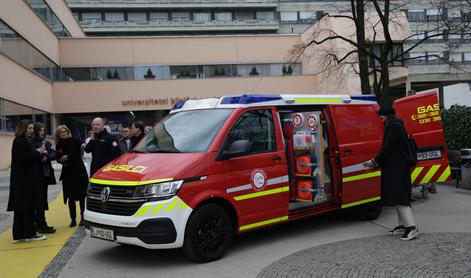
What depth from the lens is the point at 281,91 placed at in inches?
1497

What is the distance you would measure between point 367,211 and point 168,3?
65.5 meters

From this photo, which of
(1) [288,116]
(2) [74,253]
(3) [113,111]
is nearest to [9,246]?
(2) [74,253]

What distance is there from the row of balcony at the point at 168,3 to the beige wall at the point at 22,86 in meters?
39.0

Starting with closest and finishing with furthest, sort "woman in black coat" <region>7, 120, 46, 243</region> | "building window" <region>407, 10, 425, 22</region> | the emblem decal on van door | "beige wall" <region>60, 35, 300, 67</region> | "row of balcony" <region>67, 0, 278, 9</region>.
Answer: the emblem decal on van door → "woman in black coat" <region>7, 120, 46, 243</region> → "beige wall" <region>60, 35, 300, 67</region> → "building window" <region>407, 10, 425, 22</region> → "row of balcony" <region>67, 0, 278, 9</region>

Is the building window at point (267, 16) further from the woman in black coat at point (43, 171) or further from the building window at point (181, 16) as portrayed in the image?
the woman in black coat at point (43, 171)

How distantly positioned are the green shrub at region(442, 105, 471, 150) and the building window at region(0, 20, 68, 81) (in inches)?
730

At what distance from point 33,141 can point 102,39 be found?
30.8m

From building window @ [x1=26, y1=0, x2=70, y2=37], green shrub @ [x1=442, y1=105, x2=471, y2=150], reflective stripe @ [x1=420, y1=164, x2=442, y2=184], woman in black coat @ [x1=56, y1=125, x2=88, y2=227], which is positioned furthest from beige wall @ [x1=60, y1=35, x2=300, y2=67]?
woman in black coat @ [x1=56, y1=125, x2=88, y2=227]

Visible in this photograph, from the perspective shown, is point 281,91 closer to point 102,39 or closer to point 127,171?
point 102,39

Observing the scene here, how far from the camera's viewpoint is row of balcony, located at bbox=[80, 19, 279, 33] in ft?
227

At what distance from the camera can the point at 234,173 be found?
20.4 ft

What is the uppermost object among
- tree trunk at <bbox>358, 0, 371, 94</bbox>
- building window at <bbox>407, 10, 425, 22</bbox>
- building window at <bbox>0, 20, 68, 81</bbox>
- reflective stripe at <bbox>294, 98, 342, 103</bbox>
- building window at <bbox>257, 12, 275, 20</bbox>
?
building window at <bbox>257, 12, 275, 20</bbox>

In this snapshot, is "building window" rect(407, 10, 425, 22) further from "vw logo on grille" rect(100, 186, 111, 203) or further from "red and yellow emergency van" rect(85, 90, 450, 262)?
"vw logo on grille" rect(100, 186, 111, 203)

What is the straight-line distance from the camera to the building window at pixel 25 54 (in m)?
22.4
